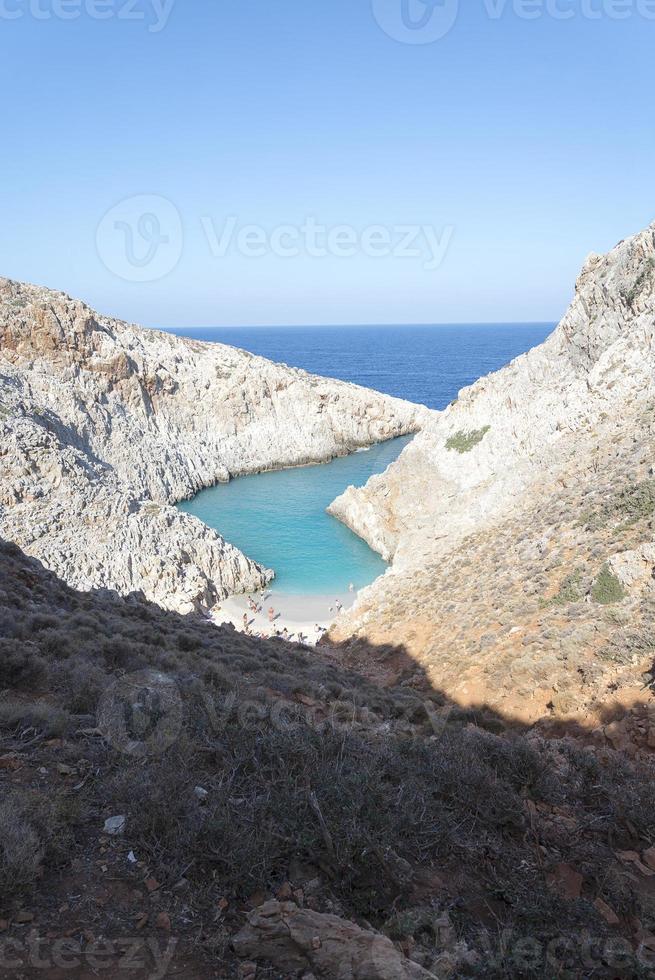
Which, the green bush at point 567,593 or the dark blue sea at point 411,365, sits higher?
the dark blue sea at point 411,365

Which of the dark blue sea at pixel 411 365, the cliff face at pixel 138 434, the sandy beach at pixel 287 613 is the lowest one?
the sandy beach at pixel 287 613

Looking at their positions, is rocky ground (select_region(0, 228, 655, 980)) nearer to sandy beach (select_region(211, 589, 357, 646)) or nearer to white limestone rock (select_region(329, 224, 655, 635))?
white limestone rock (select_region(329, 224, 655, 635))

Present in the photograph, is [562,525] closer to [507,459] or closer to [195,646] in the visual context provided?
[507,459]

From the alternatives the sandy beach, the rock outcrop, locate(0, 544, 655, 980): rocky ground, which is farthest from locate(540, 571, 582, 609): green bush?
the rock outcrop

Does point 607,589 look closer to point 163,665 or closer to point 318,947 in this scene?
point 163,665

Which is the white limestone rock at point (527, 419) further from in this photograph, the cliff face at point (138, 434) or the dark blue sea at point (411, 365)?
the dark blue sea at point (411, 365)

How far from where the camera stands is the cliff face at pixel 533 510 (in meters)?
11.9

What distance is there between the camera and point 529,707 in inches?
407

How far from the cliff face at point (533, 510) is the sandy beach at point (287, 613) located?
11.6 ft

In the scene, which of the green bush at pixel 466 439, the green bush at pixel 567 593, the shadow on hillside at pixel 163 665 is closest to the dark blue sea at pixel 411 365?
the green bush at pixel 466 439

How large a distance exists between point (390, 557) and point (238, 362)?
32.6m

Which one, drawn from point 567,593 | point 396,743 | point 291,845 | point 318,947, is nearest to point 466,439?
point 567,593

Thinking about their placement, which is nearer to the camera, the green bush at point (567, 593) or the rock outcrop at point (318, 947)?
the rock outcrop at point (318, 947)

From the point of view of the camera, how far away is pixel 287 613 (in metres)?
25.8
